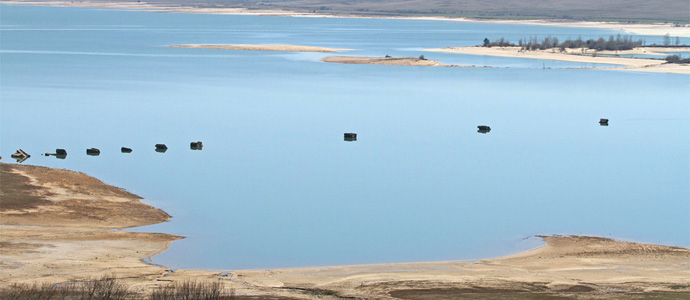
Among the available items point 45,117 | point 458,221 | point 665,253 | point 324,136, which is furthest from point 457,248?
point 45,117

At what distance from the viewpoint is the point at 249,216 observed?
20422 mm

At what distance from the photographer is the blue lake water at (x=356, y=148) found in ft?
63.1

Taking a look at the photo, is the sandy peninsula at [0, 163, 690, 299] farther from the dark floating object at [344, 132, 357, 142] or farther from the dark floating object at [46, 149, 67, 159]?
the dark floating object at [344, 132, 357, 142]

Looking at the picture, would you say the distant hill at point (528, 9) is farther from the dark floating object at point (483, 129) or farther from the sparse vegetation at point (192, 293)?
the sparse vegetation at point (192, 293)

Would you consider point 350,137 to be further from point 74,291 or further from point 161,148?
point 74,291

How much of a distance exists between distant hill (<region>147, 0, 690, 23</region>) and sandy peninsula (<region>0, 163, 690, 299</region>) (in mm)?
119344

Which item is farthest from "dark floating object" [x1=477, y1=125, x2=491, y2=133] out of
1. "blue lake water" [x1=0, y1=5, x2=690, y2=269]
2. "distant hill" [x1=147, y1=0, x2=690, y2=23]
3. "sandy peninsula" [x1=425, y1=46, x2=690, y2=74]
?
"distant hill" [x1=147, y1=0, x2=690, y2=23]

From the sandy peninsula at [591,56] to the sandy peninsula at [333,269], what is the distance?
43560mm

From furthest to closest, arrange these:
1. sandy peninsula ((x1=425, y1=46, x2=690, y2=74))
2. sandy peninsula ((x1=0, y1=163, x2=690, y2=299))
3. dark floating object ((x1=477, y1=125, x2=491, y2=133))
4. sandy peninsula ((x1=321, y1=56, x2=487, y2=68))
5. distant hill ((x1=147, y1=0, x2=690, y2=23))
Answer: distant hill ((x1=147, y1=0, x2=690, y2=23)), sandy peninsula ((x1=321, y1=56, x2=487, y2=68)), sandy peninsula ((x1=425, y1=46, x2=690, y2=74)), dark floating object ((x1=477, y1=125, x2=491, y2=133)), sandy peninsula ((x1=0, y1=163, x2=690, y2=299))

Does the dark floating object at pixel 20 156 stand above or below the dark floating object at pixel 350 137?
below

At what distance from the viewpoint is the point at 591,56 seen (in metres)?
69.3

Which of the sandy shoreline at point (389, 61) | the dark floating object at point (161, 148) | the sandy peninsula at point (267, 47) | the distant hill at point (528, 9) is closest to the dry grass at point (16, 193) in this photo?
the dark floating object at point (161, 148)

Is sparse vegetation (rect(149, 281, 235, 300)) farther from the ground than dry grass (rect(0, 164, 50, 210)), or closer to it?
closer to it

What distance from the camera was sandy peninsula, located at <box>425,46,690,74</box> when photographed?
2352 inches
